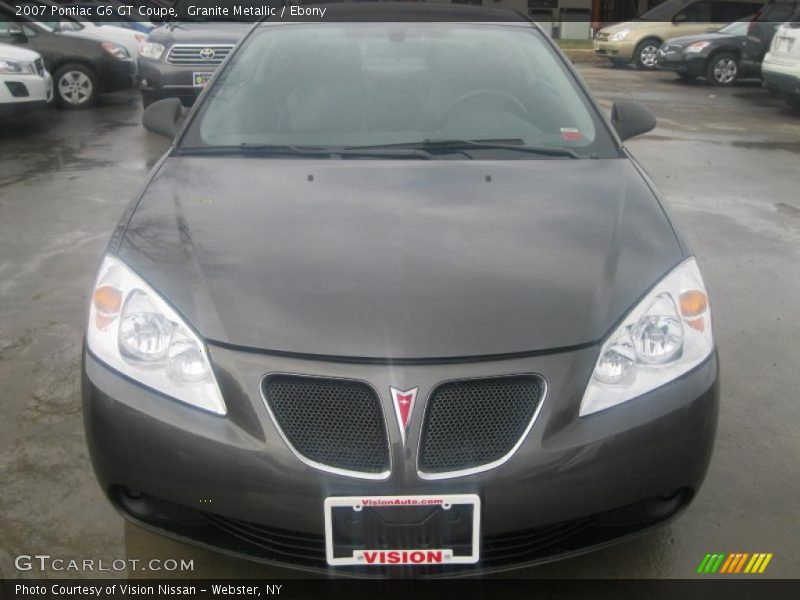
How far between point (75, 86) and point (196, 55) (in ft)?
9.89

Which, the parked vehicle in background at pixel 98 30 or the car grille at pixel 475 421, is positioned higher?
the car grille at pixel 475 421

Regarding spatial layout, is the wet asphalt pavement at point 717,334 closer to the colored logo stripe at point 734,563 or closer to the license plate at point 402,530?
the colored logo stripe at point 734,563

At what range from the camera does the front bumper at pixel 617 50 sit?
18344 mm

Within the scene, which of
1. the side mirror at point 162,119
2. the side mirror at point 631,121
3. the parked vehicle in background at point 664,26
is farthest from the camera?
the parked vehicle in background at point 664,26

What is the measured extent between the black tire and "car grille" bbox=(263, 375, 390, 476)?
37.8 ft

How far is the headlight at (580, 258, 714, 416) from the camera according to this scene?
2.07 meters

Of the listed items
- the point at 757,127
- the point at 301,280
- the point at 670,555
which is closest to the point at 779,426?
the point at 670,555

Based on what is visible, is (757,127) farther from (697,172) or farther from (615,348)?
(615,348)

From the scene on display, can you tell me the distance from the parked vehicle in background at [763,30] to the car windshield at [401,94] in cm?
1144

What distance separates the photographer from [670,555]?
2.52 metres

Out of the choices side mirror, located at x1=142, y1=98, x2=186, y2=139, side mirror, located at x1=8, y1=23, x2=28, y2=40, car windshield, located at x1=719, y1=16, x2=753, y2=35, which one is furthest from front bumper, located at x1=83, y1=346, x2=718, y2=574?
car windshield, located at x1=719, y1=16, x2=753, y2=35

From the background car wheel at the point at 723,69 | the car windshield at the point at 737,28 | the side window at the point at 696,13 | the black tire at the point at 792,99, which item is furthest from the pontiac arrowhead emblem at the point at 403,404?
the side window at the point at 696,13

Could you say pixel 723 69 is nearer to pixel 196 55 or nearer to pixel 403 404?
pixel 196 55

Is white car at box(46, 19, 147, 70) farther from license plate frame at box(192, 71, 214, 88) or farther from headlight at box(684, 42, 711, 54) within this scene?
headlight at box(684, 42, 711, 54)
